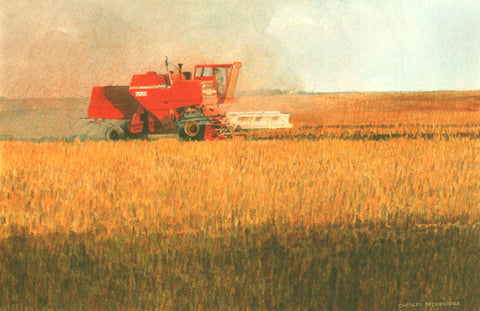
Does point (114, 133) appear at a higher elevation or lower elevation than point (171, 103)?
lower

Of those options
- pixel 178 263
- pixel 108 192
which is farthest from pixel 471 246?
pixel 108 192

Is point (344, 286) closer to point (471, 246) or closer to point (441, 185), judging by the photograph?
point (471, 246)

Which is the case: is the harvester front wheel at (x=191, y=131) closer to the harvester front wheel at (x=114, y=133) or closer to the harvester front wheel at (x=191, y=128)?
the harvester front wheel at (x=191, y=128)

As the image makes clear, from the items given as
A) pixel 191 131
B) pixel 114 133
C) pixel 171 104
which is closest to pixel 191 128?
pixel 191 131

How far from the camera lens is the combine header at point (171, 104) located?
9180 millimetres

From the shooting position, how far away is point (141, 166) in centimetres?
595

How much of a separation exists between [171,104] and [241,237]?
20.9 feet

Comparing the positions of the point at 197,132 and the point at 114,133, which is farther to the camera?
the point at 114,133

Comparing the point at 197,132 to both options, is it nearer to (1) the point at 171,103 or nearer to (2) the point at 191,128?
(2) the point at 191,128

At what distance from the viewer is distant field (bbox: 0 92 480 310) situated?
2.84 m

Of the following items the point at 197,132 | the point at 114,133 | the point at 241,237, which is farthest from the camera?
the point at 114,133

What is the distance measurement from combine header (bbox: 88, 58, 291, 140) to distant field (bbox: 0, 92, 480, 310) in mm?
3661

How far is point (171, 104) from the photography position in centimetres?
930

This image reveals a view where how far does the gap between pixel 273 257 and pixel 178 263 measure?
1.92 ft
